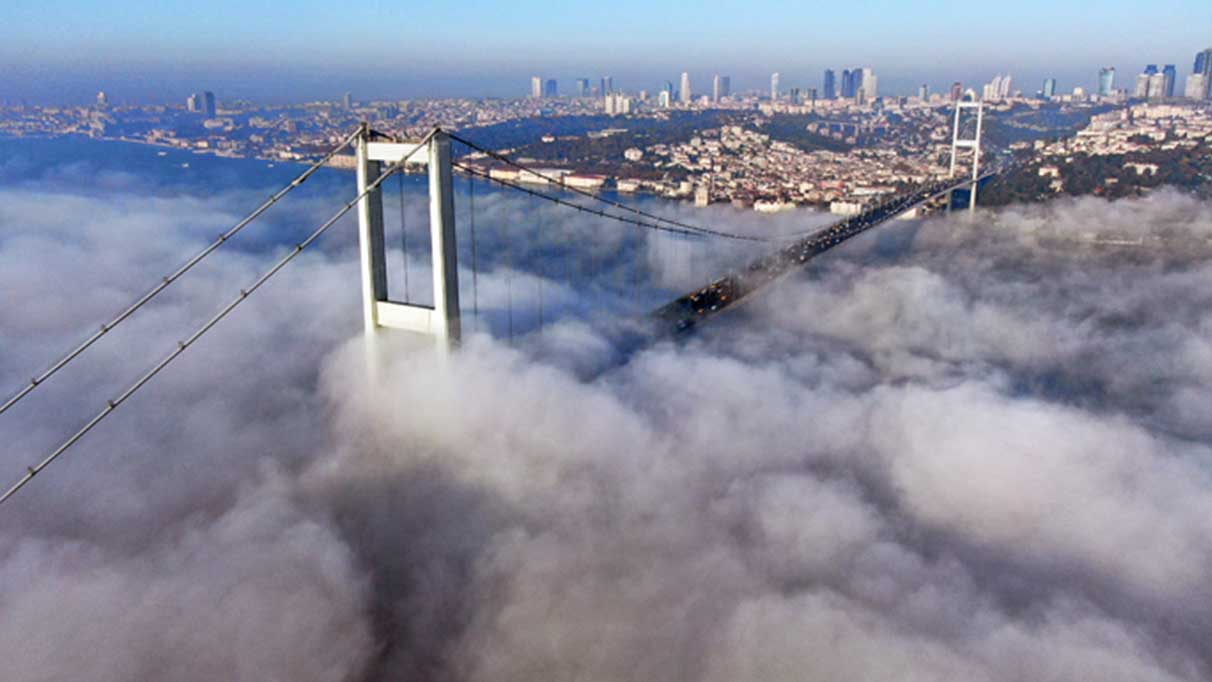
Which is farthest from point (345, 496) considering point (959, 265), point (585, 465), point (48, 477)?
point (959, 265)

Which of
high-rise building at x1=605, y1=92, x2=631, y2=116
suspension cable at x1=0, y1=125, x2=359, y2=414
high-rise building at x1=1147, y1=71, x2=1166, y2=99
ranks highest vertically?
high-rise building at x1=1147, y1=71, x2=1166, y2=99

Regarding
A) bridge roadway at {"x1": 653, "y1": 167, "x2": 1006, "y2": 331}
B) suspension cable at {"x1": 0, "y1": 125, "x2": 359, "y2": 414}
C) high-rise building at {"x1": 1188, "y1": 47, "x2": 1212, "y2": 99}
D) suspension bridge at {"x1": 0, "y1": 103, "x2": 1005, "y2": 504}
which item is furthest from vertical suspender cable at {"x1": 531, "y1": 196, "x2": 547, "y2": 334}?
high-rise building at {"x1": 1188, "y1": 47, "x2": 1212, "y2": 99}

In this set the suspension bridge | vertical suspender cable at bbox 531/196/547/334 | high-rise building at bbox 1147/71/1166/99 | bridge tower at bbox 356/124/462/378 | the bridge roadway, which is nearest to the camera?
bridge tower at bbox 356/124/462/378

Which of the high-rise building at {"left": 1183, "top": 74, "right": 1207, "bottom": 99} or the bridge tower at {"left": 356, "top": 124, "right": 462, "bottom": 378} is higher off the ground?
the high-rise building at {"left": 1183, "top": 74, "right": 1207, "bottom": 99}

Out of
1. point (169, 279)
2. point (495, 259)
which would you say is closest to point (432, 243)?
point (169, 279)

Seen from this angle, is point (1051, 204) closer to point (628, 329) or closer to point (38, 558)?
point (628, 329)

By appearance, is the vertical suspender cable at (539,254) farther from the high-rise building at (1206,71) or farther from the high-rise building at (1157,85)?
the high-rise building at (1157,85)

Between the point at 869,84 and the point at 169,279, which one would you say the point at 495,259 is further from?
the point at 869,84

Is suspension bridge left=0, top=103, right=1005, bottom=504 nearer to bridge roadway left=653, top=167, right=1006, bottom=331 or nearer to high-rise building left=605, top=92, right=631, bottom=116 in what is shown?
bridge roadway left=653, top=167, right=1006, bottom=331
